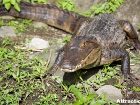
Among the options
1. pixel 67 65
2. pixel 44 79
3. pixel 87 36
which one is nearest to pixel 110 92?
pixel 67 65

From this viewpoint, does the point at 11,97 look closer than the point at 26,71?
Yes

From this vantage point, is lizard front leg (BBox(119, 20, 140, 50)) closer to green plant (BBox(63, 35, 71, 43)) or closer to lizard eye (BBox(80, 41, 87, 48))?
green plant (BBox(63, 35, 71, 43))

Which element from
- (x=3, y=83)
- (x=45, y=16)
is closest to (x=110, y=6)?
(x=45, y=16)

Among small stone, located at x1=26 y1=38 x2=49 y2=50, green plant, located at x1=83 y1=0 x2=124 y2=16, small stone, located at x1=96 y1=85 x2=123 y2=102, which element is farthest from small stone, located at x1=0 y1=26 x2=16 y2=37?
small stone, located at x1=96 y1=85 x2=123 y2=102

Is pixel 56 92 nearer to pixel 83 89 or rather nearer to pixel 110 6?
pixel 83 89

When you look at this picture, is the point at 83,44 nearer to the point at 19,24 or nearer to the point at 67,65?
the point at 67,65

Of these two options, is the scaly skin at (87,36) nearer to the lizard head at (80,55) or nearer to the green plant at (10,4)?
the lizard head at (80,55)
